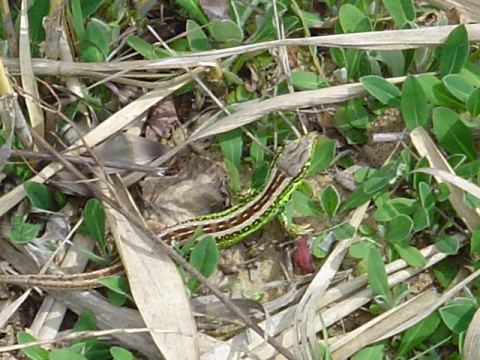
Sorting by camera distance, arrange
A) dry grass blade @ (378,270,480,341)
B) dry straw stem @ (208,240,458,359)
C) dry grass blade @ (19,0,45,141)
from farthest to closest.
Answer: dry grass blade @ (19,0,45,141), dry straw stem @ (208,240,458,359), dry grass blade @ (378,270,480,341)

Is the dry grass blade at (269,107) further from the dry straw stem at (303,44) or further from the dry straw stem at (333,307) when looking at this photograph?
the dry straw stem at (333,307)

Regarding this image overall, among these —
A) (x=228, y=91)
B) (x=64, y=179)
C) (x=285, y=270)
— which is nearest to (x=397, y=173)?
(x=285, y=270)

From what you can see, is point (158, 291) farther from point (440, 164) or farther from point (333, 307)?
point (440, 164)

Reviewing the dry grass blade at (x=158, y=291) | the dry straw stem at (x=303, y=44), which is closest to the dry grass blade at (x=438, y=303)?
the dry grass blade at (x=158, y=291)

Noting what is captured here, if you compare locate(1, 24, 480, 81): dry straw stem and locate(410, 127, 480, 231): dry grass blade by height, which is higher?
locate(1, 24, 480, 81): dry straw stem

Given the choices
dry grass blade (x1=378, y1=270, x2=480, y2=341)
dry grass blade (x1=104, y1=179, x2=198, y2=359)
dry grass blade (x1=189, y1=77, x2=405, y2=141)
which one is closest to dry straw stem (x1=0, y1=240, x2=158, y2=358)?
dry grass blade (x1=104, y1=179, x2=198, y2=359)

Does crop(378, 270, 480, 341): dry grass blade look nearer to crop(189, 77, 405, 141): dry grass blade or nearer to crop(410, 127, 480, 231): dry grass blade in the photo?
crop(410, 127, 480, 231): dry grass blade
